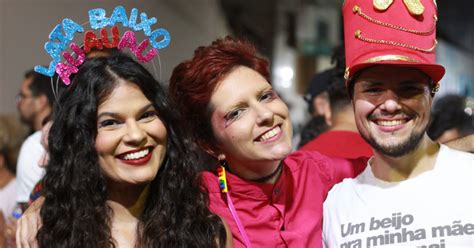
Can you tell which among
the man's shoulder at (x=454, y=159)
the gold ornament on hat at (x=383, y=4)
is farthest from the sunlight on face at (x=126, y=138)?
the man's shoulder at (x=454, y=159)

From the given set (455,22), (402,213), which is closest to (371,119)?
(402,213)

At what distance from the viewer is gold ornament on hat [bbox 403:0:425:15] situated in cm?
231

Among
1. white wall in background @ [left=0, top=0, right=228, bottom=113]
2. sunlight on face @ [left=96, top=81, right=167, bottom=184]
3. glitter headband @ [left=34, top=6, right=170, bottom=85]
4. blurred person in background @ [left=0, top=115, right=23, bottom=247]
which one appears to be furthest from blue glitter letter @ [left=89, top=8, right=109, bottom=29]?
white wall in background @ [left=0, top=0, right=228, bottom=113]

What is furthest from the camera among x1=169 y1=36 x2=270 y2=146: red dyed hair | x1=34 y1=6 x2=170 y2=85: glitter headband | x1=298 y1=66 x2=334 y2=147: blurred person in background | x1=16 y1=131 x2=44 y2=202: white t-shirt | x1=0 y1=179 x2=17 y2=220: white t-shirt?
x1=0 y1=179 x2=17 y2=220: white t-shirt

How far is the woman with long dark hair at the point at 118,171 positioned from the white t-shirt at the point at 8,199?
2173mm

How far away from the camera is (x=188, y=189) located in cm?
247

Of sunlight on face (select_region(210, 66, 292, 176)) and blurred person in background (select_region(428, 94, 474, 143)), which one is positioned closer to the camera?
sunlight on face (select_region(210, 66, 292, 176))

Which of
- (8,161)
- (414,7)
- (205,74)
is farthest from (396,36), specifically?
(8,161)

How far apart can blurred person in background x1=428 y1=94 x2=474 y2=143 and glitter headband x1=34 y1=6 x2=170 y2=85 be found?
2.49 m

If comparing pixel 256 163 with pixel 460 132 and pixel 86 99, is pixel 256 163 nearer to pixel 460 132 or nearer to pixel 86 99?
pixel 86 99

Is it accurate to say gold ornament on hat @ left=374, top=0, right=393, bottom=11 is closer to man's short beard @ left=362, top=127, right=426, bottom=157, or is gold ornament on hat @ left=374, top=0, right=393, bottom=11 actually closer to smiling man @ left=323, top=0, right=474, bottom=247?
smiling man @ left=323, top=0, right=474, bottom=247

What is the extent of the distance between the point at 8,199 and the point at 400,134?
9.81ft

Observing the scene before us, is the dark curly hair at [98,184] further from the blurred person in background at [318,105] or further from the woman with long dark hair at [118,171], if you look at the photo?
the blurred person in background at [318,105]

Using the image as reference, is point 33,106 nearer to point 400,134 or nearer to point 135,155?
point 135,155
